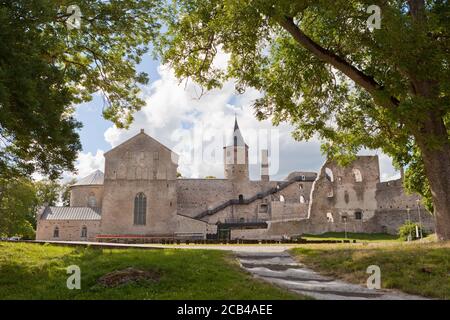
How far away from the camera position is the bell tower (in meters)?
62.9

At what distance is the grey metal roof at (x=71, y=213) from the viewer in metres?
46.6

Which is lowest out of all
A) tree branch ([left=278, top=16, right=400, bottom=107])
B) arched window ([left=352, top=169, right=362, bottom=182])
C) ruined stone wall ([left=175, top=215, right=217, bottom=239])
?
ruined stone wall ([left=175, top=215, right=217, bottom=239])

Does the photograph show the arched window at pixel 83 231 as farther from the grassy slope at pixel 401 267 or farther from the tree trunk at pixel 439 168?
the tree trunk at pixel 439 168

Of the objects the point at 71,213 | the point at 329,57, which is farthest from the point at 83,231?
the point at 329,57

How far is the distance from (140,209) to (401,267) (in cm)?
4079

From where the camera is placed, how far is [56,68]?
11.5 m

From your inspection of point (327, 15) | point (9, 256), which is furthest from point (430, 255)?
point (9, 256)

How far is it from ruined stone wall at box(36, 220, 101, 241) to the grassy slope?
127ft

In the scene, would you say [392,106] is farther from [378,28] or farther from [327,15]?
[327,15]

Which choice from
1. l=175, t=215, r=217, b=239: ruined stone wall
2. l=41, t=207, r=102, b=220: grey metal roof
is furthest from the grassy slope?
l=41, t=207, r=102, b=220: grey metal roof

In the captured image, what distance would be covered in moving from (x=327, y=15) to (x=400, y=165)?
27.7 feet

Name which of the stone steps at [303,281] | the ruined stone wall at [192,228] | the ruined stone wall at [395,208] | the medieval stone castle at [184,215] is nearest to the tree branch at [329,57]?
the stone steps at [303,281]

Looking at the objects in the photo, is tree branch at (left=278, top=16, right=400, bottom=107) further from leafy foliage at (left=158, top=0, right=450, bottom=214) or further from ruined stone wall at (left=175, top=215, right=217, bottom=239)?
ruined stone wall at (left=175, top=215, right=217, bottom=239)

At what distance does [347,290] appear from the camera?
8039 millimetres
